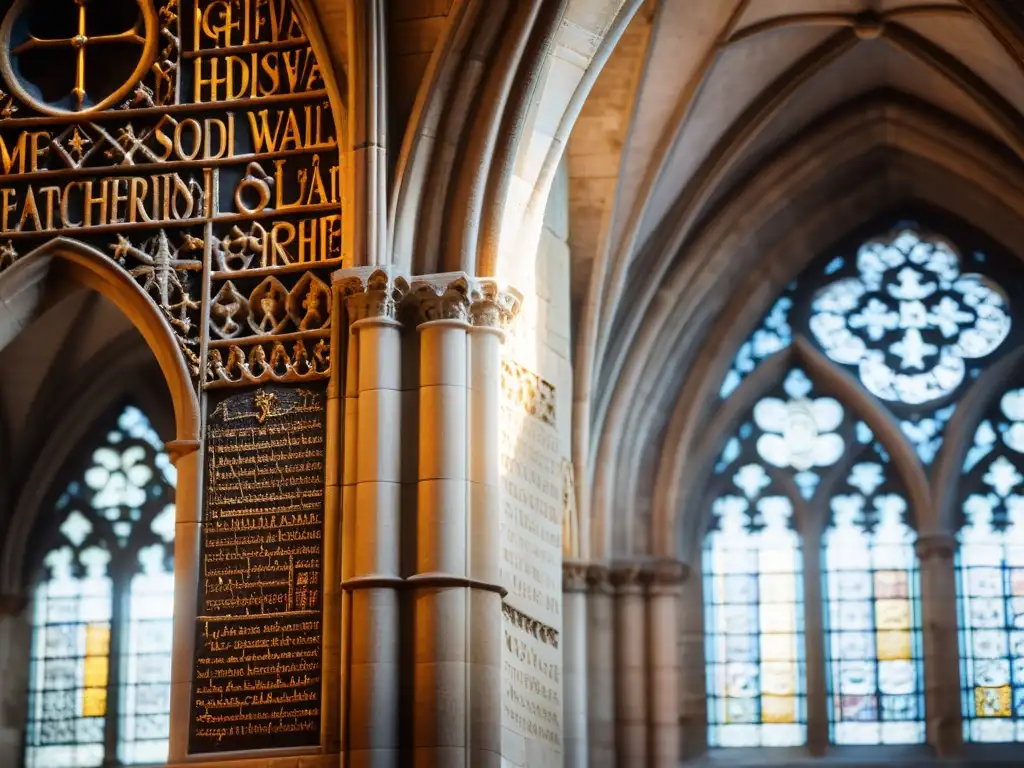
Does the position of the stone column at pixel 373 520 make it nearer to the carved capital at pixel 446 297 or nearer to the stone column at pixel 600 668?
the carved capital at pixel 446 297

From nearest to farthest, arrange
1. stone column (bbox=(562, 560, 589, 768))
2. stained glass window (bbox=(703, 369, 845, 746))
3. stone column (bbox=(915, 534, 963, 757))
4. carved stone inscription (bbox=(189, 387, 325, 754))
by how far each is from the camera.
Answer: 1. carved stone inscription (bbox=(189, 387, 325, 754))
2. stone column (bbox=(562, 560, 589, 768))
3. stone column (bbox=(915, 534, 963, 757))
4. stained glass window (bbox=(703, 369, 845, 746))

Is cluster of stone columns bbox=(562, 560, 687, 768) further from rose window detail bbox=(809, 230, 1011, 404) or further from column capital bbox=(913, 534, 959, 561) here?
rose window detail bbox=(809, 230, 1011, 404)

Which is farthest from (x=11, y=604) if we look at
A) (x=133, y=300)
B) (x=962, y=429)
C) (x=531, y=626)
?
(x=962, y=429)

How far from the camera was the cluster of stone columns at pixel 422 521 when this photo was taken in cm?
1562

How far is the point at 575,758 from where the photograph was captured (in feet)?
71.4

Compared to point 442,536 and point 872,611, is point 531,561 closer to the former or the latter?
point 442,536

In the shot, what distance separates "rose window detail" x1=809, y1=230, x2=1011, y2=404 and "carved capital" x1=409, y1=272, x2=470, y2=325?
977cm

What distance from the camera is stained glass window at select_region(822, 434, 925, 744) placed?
24484 millimetres

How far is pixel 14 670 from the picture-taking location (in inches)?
944

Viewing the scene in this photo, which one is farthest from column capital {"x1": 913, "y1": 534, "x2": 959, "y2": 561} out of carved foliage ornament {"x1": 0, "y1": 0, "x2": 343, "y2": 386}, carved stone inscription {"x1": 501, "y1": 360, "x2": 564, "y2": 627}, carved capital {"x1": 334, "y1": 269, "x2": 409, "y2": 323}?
carved capital {"x1": 334, "y1": 269, "x2": 409, "y2": 323}

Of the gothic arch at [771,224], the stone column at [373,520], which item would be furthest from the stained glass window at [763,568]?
the stone column at [373,520]

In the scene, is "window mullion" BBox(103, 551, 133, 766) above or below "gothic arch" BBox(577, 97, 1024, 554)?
below

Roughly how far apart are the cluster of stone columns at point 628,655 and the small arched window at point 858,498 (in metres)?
0.76

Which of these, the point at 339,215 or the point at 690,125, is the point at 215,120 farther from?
the point at 690,125
